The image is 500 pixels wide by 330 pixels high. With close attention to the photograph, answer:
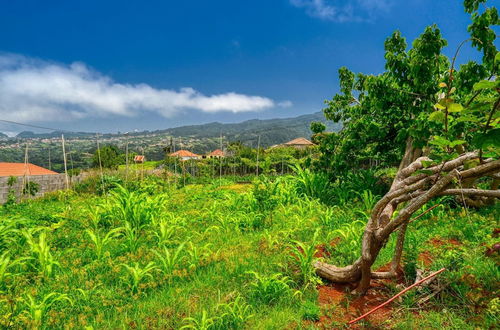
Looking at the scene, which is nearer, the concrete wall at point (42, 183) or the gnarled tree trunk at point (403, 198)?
the gnarled tree trunk at point (403, 198)

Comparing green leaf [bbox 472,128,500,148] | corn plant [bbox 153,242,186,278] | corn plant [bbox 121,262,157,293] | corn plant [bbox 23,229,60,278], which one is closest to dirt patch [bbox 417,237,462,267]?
green leaf [bbox 472,128,500,148]

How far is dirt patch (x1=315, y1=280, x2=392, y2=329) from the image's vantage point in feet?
7.47

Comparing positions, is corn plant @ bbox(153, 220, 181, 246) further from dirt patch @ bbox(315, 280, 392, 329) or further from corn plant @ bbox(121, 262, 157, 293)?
dirt patch @ bbox(315, 280, 392, 329)

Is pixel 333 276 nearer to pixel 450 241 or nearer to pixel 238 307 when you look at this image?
pixel 238 307

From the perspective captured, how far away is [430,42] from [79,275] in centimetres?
601

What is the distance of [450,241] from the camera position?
384 cm

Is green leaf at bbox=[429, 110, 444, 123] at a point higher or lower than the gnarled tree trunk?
higher

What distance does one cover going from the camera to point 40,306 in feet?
7.55

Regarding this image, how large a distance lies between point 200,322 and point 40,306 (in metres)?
1.38

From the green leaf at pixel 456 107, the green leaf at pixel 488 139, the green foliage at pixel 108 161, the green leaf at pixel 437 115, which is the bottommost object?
the green foliage at pixel 108 161

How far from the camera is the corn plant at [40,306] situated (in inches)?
87.4

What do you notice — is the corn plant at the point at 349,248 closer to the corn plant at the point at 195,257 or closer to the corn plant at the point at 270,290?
the corn plant at the point at 270,290

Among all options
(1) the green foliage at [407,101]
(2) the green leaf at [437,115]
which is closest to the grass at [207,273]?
(2) the green leaf at [437,115]

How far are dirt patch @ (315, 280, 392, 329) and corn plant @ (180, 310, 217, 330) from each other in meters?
0.88
